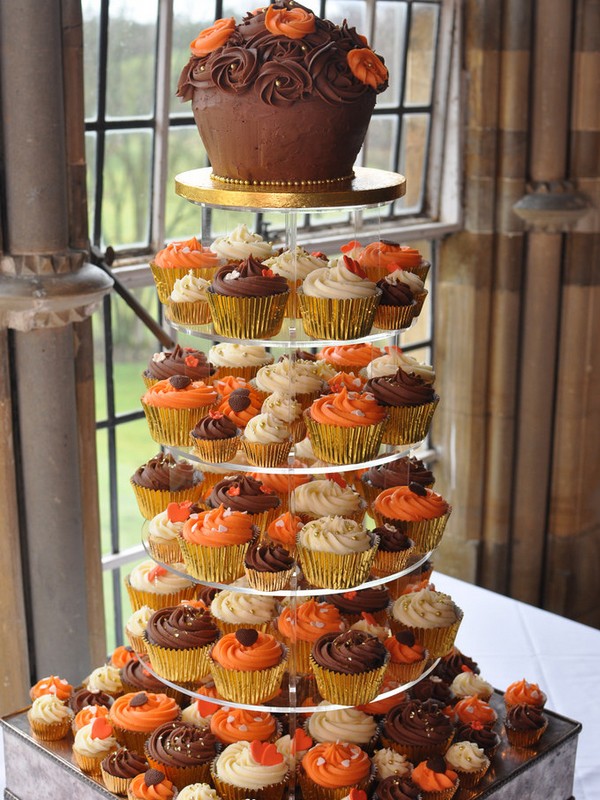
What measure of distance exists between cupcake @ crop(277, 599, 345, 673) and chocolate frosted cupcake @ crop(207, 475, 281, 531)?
0.30m

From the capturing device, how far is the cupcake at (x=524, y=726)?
A: 3.95 metres

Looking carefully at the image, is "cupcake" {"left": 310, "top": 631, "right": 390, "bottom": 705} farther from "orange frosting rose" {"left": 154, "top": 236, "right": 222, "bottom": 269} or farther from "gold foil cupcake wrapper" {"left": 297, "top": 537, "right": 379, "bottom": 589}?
"orange frosting rose" {"left": 154, "top": 236, "right": 222, "bottom": 269}

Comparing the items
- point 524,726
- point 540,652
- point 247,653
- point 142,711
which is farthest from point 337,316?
point 540,652

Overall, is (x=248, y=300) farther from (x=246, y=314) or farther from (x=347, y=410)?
(x=347, y=410)

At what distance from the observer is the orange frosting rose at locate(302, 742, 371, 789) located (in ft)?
11.6

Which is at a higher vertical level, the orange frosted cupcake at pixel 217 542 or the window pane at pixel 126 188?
the window pane at pixel 126 188

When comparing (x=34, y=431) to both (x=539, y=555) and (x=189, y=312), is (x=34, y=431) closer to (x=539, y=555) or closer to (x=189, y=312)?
(x=189, y=312)

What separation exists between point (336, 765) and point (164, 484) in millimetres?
1088

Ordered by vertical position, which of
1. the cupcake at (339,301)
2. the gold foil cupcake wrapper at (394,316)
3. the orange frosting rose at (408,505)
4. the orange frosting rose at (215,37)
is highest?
the orange frosting rose at (215,37)

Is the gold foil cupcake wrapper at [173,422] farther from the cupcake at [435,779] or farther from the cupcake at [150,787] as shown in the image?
the cupcake at [435,779]

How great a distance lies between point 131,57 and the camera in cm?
625

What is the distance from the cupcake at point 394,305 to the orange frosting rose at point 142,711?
1.44m

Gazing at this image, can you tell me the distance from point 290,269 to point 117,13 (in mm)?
2990

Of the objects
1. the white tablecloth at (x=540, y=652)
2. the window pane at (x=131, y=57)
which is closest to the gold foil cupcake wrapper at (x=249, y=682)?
the white tablecloth at (x=540, y=652)
